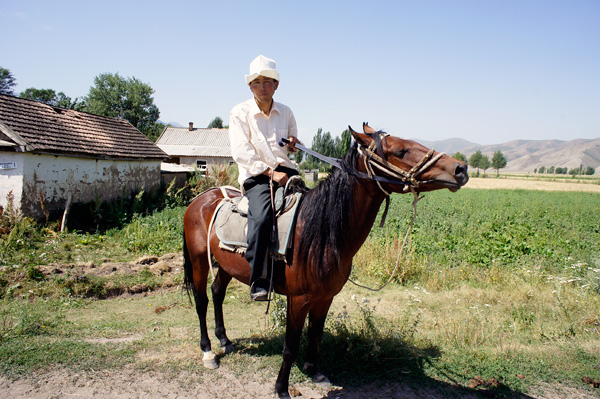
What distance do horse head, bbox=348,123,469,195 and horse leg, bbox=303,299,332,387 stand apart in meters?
1.56

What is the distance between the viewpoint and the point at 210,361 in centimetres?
407

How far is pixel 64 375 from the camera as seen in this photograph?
12.1 feet

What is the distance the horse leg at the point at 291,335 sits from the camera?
3338 mm

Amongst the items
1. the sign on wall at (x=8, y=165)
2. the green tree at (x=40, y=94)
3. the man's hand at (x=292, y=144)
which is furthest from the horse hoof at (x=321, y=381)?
the green tree at (x=40, y=94)

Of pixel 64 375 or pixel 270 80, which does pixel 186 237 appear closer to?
pixel 64 375

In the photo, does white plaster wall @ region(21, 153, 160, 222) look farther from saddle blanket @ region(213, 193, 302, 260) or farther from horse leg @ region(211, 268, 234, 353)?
saddle blanket @ region(213, 193, 302, 260)

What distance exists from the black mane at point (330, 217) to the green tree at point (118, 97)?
56.6 m

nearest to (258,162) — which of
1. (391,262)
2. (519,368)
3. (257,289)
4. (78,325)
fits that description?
(257,289)

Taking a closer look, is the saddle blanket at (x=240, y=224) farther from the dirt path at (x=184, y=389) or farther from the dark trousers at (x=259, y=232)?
the dirt path at (x=184, y=389)

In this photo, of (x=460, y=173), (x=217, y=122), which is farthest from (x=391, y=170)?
(x=217, y=122)

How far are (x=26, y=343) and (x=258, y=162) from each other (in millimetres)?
3652

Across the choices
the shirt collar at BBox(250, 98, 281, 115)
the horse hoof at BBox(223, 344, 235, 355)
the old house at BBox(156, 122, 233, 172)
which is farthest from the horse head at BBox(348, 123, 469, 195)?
the old house at BBox(156, 122, 233, 172)

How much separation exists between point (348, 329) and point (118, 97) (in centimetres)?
5809

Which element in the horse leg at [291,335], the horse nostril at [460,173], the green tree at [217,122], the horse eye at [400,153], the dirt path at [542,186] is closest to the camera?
the horse nostril at [460,173]
